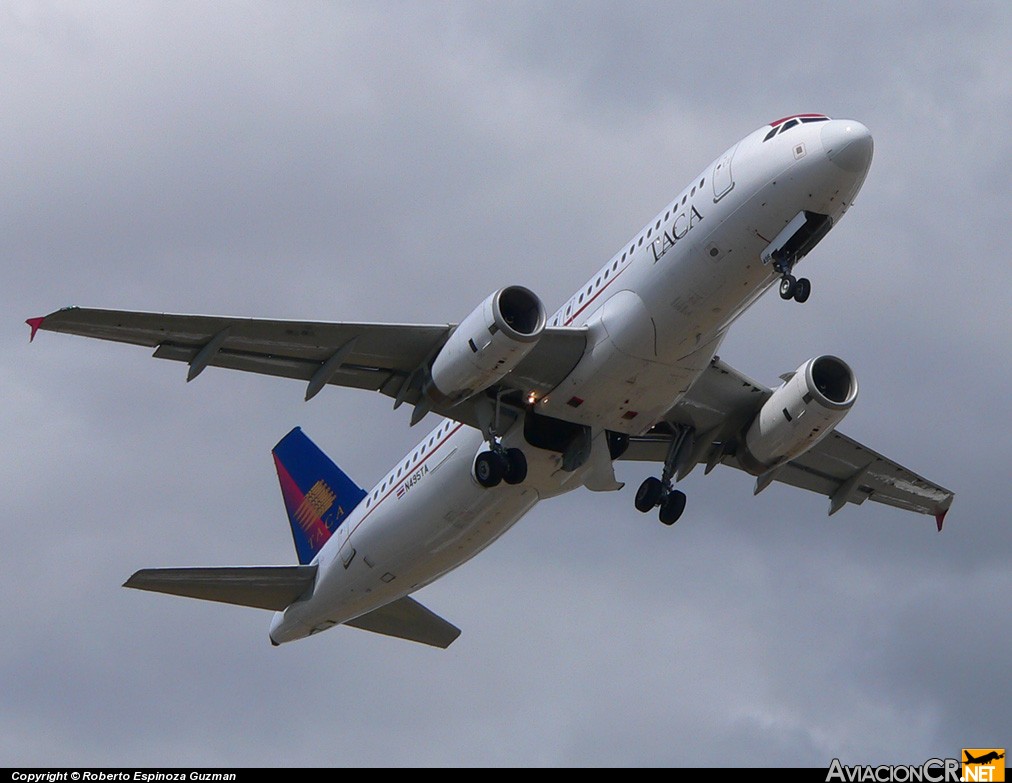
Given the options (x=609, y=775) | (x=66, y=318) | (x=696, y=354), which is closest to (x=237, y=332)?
(x=66, y=318)

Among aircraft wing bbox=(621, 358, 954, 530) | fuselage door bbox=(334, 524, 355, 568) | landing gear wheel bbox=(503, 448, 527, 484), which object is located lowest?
landing gear wheel bbox=(503, 448, 527, 484)

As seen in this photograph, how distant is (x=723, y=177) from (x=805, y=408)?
692cm

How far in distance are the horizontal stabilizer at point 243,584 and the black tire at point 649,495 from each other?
810cm

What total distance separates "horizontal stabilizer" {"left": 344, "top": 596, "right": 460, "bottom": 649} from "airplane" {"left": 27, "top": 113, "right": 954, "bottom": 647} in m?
1.07

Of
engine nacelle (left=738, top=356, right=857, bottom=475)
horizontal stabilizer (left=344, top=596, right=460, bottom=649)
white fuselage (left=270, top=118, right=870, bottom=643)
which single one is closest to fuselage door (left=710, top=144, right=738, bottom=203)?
white fuselage (left=270, top=118, right=870, bottom=643)

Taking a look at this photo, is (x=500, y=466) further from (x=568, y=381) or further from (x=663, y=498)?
(x=663, y=498)

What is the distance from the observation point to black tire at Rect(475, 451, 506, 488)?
110 ft

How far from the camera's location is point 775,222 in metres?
30.1

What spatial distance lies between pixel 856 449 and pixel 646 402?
9.75 meters

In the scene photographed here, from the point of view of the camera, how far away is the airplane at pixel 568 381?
30359mm

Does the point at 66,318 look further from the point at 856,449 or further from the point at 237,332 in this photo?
the point at 856,449

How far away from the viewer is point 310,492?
41875 mm

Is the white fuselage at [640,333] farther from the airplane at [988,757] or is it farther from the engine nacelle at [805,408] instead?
the airplane at [988,757]

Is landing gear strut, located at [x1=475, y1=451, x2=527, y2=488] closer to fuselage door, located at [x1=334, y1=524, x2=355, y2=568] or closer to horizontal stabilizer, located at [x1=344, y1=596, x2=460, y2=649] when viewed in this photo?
fuselage door, located at [x1=334, y1=524, x2=355, y2=568]
